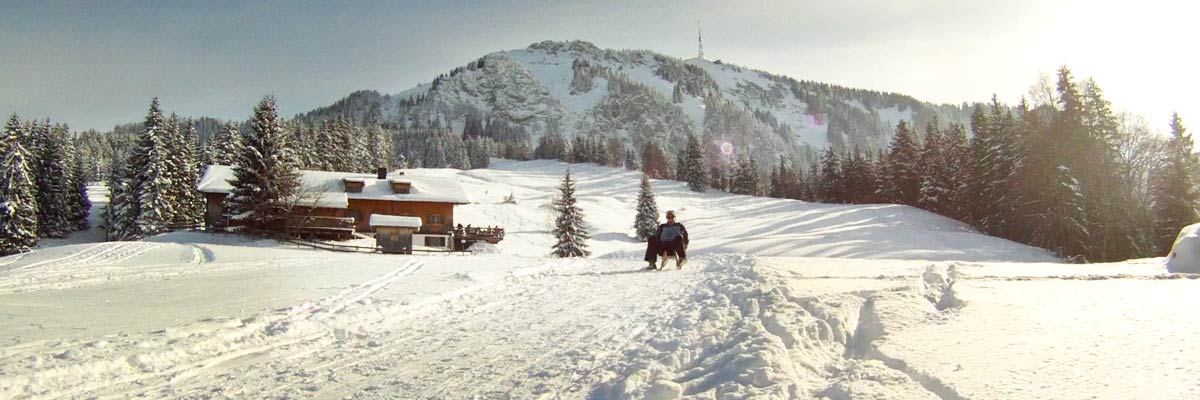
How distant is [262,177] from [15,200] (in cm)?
1926

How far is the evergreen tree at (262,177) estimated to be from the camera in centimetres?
3575

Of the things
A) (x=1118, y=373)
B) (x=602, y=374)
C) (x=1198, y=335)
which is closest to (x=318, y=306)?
(x=602, y=374)

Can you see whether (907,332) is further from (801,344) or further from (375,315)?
(375,315)

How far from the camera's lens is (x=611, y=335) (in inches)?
289

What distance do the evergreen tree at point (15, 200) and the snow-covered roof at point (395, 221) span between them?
22574 mm

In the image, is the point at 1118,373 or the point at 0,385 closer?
the point at 1118,373

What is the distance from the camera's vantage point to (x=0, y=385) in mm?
5031

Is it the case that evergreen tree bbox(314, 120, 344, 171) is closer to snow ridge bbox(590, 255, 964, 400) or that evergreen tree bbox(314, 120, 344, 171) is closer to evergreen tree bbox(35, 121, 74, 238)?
evergreen tree bbox(35, 121, 74, 238)

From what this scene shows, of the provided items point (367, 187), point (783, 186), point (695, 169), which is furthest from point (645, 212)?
point (783, 186)

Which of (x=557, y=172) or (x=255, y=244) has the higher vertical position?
(x=557, y=172)

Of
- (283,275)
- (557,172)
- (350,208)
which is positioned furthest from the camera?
(557,172)

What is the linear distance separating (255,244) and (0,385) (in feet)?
107

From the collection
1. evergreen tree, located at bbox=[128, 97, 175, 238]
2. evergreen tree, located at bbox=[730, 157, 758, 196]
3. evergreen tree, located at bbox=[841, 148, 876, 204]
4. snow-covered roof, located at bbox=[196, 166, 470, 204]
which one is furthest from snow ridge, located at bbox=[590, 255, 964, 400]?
evergreen tree, located at bbox=[730, 157, 758, 196]

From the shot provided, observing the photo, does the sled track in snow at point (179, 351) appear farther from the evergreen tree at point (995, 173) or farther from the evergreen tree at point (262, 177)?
the evergreen tree at point (995, 173)
